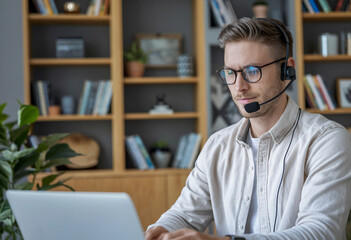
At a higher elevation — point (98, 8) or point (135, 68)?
point (98, 8)

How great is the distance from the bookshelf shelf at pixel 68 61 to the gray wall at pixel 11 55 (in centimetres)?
18

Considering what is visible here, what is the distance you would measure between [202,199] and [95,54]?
91.5 inches

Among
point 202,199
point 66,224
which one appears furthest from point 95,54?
point 66,224

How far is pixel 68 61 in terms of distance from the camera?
3.36 m

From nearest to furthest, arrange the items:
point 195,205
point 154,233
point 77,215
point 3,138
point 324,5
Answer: point 77,215 < point 154,233 < point 195,205 < point 3,138 < point 324,5

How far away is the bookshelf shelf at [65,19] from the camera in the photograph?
3326mm

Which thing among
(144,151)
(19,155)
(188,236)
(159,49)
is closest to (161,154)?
(144,151)

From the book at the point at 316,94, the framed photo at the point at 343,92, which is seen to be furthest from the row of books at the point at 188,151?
the framed photo at the point at 343,92

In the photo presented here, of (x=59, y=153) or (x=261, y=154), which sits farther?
(x=59, y=153)

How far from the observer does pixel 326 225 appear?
1.18 metres

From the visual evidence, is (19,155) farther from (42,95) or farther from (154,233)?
(42,95)

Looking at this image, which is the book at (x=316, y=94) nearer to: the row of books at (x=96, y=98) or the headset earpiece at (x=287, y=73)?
the row of books at (x=96, y=98)

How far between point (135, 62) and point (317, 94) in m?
1.39

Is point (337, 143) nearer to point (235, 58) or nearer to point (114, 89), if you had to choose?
point (235, 58)
